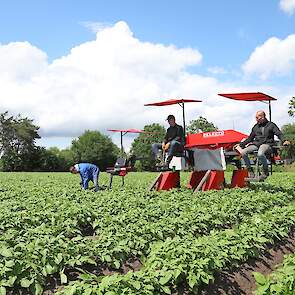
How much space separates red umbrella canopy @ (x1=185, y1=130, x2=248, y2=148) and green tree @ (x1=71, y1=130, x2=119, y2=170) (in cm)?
7298

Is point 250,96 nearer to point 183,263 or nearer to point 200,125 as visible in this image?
point 183,263

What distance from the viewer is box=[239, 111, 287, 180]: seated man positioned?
1068cm

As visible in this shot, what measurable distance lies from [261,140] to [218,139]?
1204mm

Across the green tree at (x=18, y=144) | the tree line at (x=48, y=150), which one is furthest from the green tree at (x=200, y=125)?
the green tree at (x=18, y=144)

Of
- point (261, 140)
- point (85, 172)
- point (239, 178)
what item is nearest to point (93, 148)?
point (85, 172)

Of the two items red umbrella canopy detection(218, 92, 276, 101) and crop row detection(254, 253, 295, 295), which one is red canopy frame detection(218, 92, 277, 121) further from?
crop row detection(254, 253, 295, 295)

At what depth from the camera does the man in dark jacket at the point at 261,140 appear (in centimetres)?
1068

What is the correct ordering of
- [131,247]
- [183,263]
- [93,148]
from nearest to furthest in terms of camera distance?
[183,263]
[131,247]
[93,148]

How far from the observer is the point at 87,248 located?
15.7 ft

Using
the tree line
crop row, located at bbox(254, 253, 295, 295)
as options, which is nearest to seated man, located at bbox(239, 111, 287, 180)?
crop row, located at bbox(254, 253, 295, 295)

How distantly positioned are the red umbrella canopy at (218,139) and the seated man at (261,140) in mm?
429

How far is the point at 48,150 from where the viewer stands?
78.6 meters

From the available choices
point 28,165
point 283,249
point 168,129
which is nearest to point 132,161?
point 168,129

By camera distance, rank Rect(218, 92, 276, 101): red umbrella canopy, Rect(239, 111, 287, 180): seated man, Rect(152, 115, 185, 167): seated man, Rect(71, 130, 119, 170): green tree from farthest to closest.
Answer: Rect(71, 130, 119, 170): green tree → Rect(218, 92, 276, 101): red umbrella canopy → Rect(152, 115, 185, 167): seated man → Rect(239, 111, 287, 180): seated man
